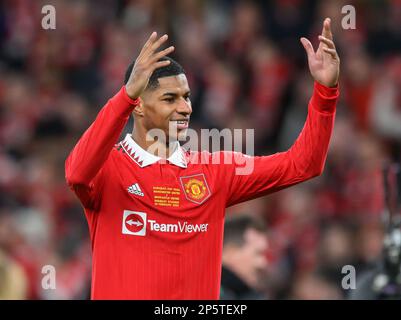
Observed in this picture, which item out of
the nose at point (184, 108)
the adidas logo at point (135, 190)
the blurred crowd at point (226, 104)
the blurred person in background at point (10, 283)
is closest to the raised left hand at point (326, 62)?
the nose at point (184, 108)

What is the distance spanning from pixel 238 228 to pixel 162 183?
1454 millimetres

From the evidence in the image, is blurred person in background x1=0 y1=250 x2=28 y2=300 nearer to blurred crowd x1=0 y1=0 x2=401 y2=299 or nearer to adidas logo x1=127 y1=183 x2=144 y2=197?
blurred crowd x1=0 y1=0 x2=401 y2=299

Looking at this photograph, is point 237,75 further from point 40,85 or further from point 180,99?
point 180,99

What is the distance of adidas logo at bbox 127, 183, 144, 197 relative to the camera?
4.98 m

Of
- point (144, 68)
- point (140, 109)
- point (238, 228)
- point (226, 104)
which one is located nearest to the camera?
point (144, 68)

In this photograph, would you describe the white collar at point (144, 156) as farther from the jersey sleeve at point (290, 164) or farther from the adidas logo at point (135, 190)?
the jersey sleeve at point (290, 164)

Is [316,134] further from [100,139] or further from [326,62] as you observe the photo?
[100,139]

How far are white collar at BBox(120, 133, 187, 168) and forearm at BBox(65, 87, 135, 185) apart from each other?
396mm

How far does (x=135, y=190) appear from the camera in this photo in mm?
4992

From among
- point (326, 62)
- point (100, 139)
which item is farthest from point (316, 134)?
point (100, 139)

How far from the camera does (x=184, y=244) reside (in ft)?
16.2

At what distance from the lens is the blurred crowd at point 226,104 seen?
29.7ft

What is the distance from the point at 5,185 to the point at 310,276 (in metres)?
3.64

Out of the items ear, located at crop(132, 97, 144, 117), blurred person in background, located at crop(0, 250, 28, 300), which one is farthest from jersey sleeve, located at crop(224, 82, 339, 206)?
blurred person in background, located at crop(0, 250, 28, 300)
